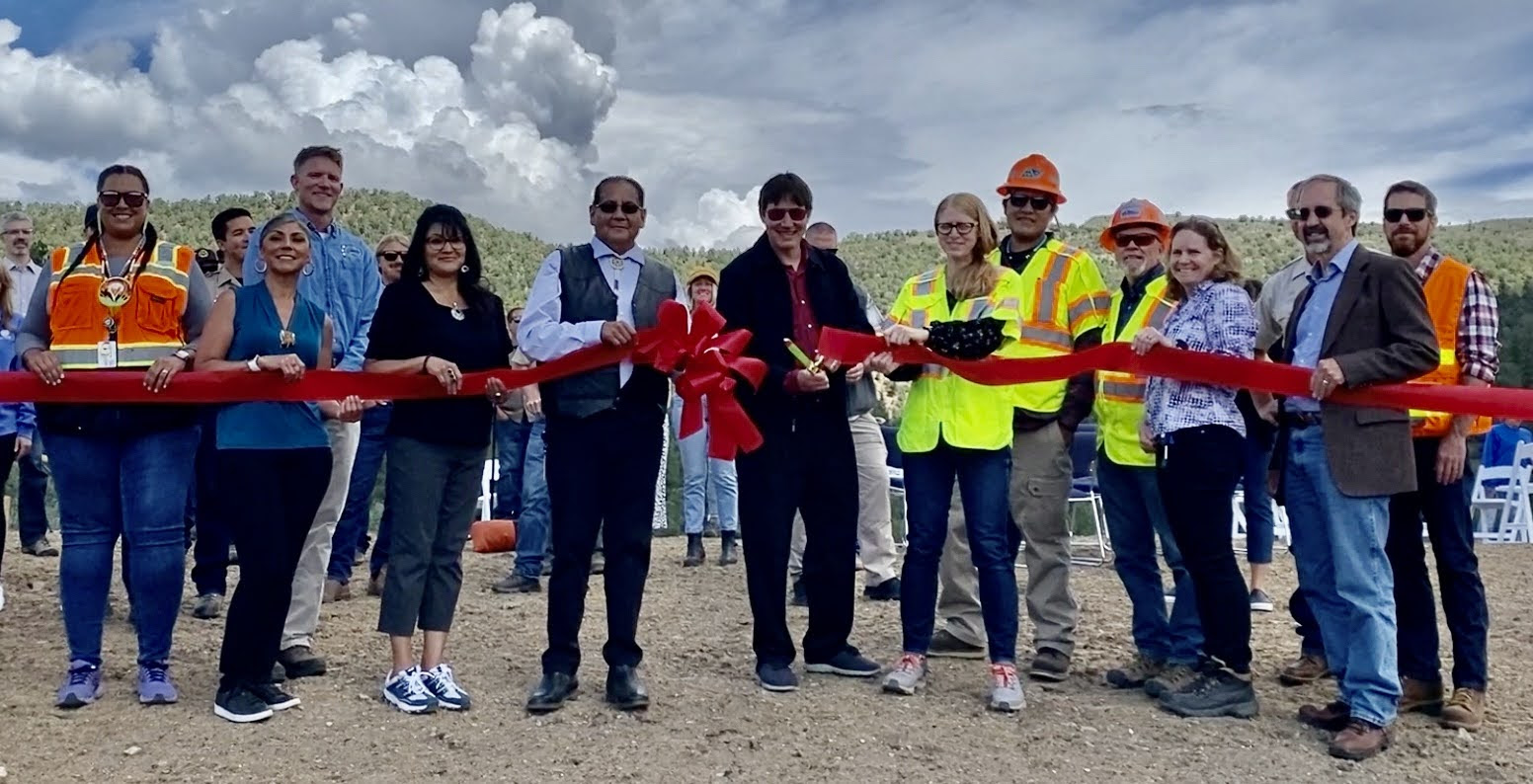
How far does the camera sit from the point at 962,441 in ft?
18.5

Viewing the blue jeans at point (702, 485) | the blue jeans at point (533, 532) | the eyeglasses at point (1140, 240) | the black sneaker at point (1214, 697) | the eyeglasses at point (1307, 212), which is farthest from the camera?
the blue jeans at point (702, 485)

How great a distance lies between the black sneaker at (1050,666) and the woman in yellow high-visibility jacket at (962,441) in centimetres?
48

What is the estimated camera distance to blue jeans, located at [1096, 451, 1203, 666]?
6.07 m

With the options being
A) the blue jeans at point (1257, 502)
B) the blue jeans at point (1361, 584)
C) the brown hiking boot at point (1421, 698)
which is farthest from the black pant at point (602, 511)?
the blue jeans at point (1257, 502)

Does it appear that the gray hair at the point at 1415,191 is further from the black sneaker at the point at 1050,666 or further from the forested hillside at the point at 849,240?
the forested hillside at the point at 849,240

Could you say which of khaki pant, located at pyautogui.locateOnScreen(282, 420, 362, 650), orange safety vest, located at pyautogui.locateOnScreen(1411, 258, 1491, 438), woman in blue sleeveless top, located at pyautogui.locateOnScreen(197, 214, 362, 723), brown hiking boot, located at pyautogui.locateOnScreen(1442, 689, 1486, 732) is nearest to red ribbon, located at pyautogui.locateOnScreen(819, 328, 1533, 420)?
orange safety vest, located at pyautogui.locateOnScreen(1411, 258, 1491, 438)

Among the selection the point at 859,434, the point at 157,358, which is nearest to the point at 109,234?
the point at 157,358

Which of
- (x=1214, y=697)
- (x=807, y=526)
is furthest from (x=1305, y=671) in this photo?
(x=807, y=526)

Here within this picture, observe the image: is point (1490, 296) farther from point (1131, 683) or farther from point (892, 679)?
point (892, 679)

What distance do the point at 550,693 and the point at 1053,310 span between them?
2.94 m

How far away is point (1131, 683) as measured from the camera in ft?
20.1

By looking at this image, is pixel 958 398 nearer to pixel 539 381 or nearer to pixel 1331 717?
pixel 539 381

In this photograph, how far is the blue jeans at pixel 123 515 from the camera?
5.34 metres

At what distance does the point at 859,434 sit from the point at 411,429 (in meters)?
3.76
